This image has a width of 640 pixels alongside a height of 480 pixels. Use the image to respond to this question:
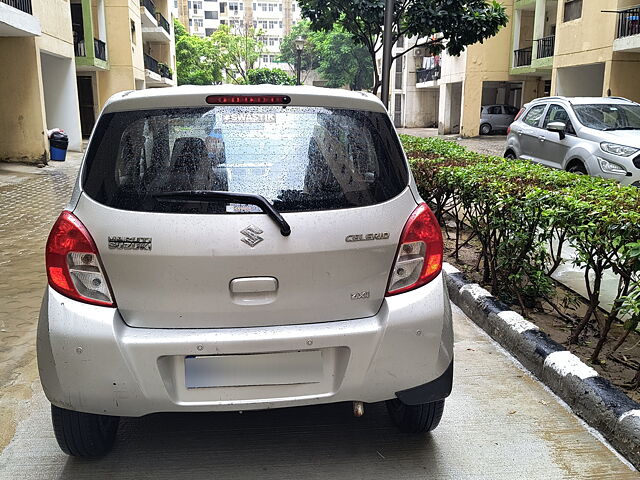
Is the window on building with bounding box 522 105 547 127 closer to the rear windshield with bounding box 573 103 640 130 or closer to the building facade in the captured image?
the rear windshield with bounding box 573 103 640 130

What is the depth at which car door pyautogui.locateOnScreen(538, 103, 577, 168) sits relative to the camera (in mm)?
9507

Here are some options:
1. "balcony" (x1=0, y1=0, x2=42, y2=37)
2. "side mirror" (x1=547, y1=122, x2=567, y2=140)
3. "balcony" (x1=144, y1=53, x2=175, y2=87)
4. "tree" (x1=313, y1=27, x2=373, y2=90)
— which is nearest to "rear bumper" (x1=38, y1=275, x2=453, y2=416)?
"side mirror" (x1=547, y1=122, x2=567, y2=140)

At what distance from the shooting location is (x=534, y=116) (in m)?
10.7

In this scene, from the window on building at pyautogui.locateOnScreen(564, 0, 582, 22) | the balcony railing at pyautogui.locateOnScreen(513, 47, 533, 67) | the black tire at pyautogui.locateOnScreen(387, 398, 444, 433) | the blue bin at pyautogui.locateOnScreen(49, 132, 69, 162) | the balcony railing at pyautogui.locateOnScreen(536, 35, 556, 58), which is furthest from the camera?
the balcony railing at pyautogui.locateOnScreen(513, 47, 533, 67)

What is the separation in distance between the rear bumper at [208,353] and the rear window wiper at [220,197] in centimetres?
47

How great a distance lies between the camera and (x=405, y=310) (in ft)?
8.18

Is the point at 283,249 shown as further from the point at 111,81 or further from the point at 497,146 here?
the point at 111,81

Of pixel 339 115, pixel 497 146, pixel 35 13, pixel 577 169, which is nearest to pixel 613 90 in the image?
pixel 497 146

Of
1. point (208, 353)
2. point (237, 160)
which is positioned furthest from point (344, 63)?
point (208, 353)

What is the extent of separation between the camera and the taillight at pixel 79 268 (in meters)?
2.39

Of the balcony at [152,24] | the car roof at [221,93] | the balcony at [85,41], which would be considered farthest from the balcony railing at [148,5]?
the car roof at [221,93]

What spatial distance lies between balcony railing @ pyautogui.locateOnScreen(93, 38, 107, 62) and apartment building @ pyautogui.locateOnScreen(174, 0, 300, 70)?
71575mm

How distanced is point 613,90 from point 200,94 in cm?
1905

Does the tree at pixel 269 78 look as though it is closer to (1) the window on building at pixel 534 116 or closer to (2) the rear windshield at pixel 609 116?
(1) the window on building at pixel 534 116
